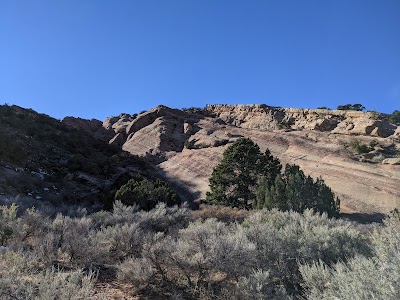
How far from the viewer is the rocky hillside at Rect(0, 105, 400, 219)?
27453 millimetres

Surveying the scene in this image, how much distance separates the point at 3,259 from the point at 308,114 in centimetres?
5105

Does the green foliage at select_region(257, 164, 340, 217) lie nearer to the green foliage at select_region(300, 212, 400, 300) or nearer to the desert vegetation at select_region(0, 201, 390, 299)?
the desert vegetation at select_region(0, 201, 390, 299)

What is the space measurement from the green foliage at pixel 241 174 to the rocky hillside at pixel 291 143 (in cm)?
499

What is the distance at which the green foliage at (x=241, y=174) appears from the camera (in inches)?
1099

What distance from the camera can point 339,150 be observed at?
124ft

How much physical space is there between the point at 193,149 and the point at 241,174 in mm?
16768

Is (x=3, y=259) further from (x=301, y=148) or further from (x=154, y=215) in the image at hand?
(x=301, y=148)

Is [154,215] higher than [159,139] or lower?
lower

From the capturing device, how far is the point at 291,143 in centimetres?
4172

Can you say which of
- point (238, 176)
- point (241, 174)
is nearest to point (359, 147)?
point (241, 174)

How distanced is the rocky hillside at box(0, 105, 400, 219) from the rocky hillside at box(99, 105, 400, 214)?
0.29 ft

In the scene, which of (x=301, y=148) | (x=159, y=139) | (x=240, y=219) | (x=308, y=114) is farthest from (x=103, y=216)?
(x=308, y=114)

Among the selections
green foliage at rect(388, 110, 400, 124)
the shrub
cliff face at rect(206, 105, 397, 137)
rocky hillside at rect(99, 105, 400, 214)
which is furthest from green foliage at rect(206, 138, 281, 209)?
green foliage at rect(388, 110, 400, 124)

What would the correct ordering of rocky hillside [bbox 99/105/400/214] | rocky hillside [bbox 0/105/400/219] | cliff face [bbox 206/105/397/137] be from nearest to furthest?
rocky hillside [bbox 0/105/400/219], rocky hillside [bbox 99/105/400/214], cliff face [bbox 206/105/397/137]
